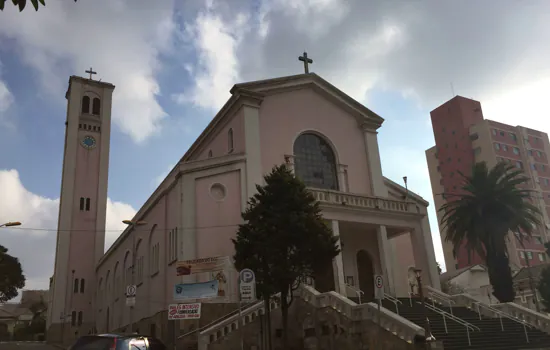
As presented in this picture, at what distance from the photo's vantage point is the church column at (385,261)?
23156mm

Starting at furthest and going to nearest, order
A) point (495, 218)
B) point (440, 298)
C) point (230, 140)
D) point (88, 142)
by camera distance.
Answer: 1. point (88, 142)
2. point (230, 140)
3. point (495, 218)
4. point (440, 298)

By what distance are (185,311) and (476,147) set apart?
63.7 meters

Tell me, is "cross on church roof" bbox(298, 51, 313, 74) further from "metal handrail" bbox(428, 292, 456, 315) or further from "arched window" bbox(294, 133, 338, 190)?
"metal handrail" bbox(428, 292, 456, 315)

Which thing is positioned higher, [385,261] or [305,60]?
[305,60]

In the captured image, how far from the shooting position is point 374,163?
29062 mm

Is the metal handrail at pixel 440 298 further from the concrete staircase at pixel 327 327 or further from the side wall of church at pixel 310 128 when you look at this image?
the side wall of church at pixel 310 128

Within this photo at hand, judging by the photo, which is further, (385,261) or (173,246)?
(173,246)

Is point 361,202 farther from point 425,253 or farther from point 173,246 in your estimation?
point 173,246

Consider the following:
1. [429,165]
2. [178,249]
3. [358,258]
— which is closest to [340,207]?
[358,258]

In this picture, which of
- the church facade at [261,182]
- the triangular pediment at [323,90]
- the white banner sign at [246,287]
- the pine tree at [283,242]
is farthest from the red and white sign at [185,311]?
the triangular pediment at [323,90]

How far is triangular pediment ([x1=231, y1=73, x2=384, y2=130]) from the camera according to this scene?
27.0 m

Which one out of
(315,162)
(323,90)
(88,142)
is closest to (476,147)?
(323,90)

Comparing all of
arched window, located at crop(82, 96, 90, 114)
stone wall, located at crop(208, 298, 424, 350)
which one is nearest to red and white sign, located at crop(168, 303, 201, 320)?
stone wall, located at crop(208, 298, 424, 350)

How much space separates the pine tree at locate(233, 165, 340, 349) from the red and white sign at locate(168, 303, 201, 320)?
2395mm
